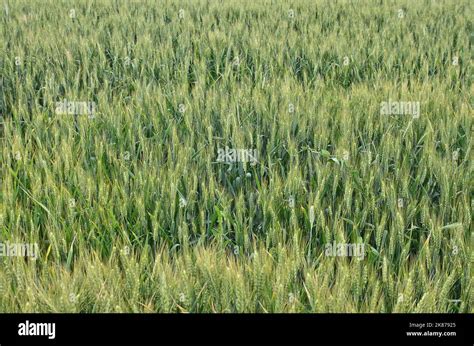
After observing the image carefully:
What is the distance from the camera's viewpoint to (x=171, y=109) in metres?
2.89

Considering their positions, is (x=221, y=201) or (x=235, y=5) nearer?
(x=221, y=201)

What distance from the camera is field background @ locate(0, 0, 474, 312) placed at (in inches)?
56.9

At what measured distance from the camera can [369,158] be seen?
2170mm

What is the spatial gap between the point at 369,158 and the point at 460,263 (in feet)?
2.15

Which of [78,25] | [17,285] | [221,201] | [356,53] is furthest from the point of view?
[78,25]

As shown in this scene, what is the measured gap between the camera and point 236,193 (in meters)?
2.18

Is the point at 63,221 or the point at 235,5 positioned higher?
the point at 235,5

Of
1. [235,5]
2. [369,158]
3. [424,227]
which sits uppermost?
[235,5]

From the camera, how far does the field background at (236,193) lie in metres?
1.45
